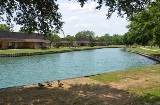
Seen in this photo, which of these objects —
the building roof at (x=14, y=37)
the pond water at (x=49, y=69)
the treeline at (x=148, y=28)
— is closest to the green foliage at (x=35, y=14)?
the pond water at (x=49, y=69)

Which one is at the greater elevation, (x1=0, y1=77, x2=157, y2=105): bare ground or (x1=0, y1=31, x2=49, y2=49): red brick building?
(x1=0, y1=31, x2=49, y2=49): red brick building

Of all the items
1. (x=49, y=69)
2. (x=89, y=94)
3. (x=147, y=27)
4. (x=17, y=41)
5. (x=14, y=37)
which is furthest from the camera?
(x=14, y=37)

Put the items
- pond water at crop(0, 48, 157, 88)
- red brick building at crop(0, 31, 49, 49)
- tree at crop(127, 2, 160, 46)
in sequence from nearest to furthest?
pond water at crop(0, 48, 157, 88) < tree at crop(127, 2, 160, 46) < red brick building at crop(0, 31, 49, 49)

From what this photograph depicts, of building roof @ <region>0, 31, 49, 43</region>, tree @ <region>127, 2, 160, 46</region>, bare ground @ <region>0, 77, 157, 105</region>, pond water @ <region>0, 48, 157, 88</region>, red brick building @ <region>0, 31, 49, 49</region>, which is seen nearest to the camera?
bare ground @ <region>0, 77, 157, 105</region>

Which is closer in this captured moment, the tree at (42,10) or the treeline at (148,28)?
the tree at (42,10)

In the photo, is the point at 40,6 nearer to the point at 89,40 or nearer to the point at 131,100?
the point at 131,100

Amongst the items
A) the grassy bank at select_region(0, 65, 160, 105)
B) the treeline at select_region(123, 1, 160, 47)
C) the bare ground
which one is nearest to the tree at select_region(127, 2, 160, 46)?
the treeline at select_region(123, 1, 160, 47)

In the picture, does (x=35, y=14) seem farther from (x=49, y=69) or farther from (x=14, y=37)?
(x=14, y=37)

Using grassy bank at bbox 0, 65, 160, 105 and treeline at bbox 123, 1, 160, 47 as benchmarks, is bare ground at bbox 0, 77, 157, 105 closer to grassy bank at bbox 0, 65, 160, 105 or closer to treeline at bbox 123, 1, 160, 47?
grassy bank at bbox 0, 65, 160, 105

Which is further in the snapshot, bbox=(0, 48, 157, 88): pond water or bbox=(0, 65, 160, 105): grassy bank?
bbox=(0, 48, 157, 88): pond water

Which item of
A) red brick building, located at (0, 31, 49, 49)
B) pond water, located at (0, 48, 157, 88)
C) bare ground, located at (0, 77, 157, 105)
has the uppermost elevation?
red brick building, located at (0, 31, 49, 49)

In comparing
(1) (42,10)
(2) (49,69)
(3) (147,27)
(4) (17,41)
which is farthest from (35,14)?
(4) (17,41)

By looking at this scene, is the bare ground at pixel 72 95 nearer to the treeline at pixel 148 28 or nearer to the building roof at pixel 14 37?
the treeline at pixel 148 28

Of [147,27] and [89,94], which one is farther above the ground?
[147,27]
